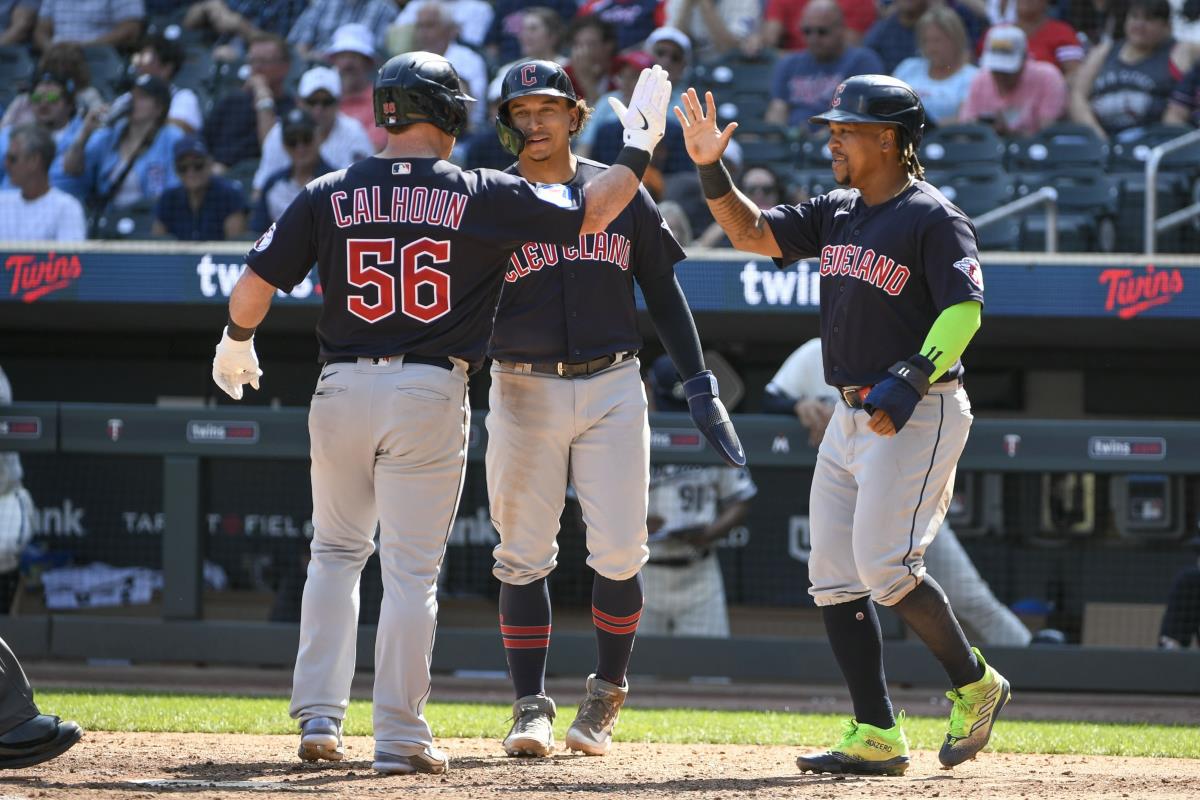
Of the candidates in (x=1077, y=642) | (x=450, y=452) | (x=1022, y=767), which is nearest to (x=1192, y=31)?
(x=1077, y=642)

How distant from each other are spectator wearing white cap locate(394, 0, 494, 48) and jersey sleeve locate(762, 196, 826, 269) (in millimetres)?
6187

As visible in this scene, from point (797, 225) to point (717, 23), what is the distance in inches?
238

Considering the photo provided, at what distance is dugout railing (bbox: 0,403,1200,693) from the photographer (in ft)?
19.3

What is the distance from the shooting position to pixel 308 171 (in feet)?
26.2

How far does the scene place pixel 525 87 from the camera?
393 cm

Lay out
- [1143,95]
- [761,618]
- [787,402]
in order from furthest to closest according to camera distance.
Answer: [1143,95] → [761,618] → [787,402]

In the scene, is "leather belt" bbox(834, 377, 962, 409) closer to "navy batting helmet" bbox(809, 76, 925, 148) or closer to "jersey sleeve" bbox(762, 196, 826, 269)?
"jersey sleeve" bbox(762, 196, 826, 269)

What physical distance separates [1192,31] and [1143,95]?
617 mm

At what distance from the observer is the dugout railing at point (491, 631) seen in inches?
231

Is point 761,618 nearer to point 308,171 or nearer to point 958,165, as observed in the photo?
point 958,165

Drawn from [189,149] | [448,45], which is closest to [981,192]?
[448,45]

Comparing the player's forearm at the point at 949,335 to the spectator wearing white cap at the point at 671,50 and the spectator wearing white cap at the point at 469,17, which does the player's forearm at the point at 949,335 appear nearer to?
the spectator wearing white cap at the point at 671,50

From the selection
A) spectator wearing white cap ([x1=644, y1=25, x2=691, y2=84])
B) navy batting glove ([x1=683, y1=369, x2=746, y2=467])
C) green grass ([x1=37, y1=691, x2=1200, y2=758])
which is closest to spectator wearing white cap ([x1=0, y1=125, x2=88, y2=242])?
green grass ([x1=37, y1=691, x2=1200, y2=758])

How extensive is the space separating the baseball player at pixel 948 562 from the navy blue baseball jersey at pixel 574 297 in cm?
207
